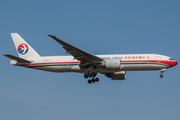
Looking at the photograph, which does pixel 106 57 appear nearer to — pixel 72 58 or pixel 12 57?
pixel 72 58

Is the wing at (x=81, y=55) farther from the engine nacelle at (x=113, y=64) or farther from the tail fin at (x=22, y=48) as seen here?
the tail fin at (x=22, y=48)

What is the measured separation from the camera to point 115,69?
37.7 m

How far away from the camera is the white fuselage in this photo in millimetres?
38250

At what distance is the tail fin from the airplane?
1.03 meters

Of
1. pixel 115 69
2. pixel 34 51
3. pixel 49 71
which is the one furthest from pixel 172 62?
pixel 34 51

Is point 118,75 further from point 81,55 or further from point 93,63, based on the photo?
point 81,55

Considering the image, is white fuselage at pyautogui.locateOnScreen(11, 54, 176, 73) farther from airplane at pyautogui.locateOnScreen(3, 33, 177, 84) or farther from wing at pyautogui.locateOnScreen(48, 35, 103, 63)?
wing at pyautogui.locateOnScreen(48, 35, 103, 63)

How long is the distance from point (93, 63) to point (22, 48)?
11683 mm

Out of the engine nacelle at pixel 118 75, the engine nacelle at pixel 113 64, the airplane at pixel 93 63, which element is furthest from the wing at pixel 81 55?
the engine nacelle at pixel 118 75

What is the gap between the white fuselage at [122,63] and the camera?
38250 mm

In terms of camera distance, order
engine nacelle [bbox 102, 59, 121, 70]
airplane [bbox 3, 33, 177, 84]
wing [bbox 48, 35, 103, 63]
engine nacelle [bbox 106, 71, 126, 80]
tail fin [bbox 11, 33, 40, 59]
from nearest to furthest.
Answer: wing [bbox 48, 35, 103, 63], engine nacelle [bbox 102, 59, 121, 70], airplane [bbox 3, 33, 177, 84], engine nacelle [bbox 106, 71, 126, 80], tail fin [bbox 11, 33, 40, 59]

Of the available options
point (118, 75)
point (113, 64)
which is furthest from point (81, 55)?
point (118, 75)

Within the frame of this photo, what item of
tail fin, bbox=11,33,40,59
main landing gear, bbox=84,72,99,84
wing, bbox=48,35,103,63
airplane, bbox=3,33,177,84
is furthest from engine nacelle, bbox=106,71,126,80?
tail fin, bbox=11,33,40,59

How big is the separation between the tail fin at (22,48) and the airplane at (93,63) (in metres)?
1.03
